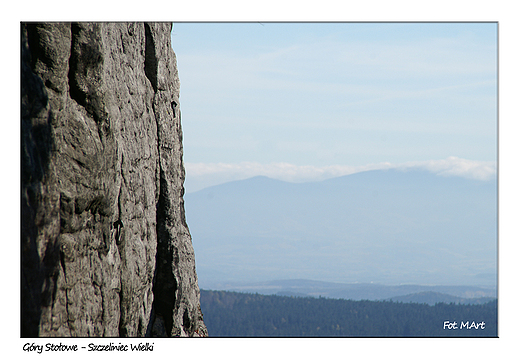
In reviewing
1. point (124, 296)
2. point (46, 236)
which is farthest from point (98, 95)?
point (124, 296)

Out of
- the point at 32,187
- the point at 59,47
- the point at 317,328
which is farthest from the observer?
the point at 317,328

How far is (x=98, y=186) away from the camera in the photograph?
9.73 metres

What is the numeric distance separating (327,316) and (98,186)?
117560 millimetres

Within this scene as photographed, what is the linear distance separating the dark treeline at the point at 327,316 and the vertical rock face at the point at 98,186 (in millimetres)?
98848

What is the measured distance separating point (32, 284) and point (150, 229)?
494 centimetres

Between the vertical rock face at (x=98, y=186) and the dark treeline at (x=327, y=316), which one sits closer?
the vertical rock face at (x=98, y=186)

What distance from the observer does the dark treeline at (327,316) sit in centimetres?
11138

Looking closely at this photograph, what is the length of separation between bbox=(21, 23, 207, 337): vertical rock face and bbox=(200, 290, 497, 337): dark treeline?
9885cm

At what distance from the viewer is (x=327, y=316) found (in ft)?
395

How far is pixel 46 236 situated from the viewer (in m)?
8.29

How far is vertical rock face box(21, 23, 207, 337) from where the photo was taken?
824cm

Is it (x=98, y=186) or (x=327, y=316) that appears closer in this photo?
(x=98, y=186)

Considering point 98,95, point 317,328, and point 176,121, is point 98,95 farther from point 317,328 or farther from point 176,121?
point 317,328

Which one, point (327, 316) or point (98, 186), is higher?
point (98, 186)
